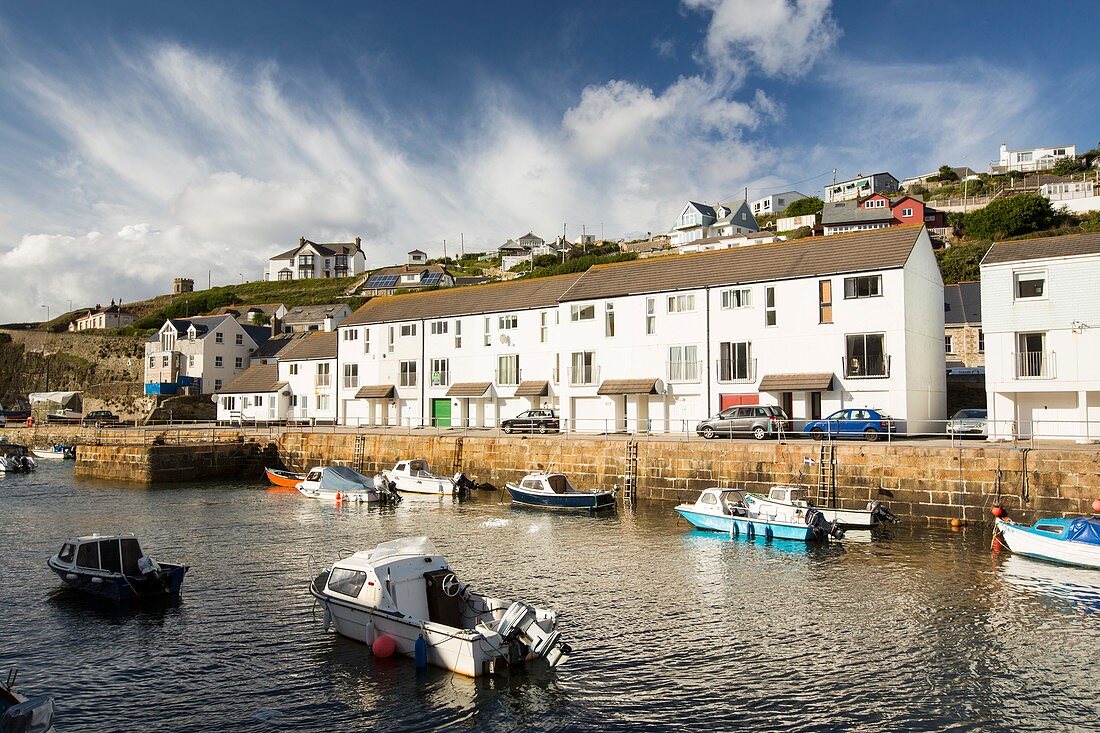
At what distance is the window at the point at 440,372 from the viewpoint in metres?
62.8

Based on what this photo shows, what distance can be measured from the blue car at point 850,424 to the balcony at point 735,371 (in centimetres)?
658

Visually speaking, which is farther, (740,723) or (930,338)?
(930,338)

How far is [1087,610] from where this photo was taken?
69.9 feet

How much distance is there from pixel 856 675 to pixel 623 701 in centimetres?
557

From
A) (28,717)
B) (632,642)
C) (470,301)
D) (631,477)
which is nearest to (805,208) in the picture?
(470,301)

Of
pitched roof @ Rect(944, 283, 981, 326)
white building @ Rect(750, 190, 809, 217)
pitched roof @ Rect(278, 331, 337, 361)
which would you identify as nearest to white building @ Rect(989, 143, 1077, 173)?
white building @ Rect(750, 190, 809, 217)

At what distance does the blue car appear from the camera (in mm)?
39312

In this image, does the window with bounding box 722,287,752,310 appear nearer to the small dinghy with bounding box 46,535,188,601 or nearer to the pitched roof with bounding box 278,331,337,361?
the small dinghy with bounding box 46,535,188,601

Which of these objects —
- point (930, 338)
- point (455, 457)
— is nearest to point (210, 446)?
point (455, 457)

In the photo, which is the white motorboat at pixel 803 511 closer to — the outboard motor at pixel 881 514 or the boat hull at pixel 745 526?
the outboard motor at pixel 881 514

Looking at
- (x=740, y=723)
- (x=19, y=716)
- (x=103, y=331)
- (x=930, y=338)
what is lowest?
(x=740, y=723)

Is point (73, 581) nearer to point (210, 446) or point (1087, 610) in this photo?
point (1087, 610)

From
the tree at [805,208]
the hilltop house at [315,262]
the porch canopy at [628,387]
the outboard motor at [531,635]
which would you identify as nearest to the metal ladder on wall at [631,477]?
the porch canopy at [628,387]

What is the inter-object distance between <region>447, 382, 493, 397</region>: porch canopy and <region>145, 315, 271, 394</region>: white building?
46.8 meters
